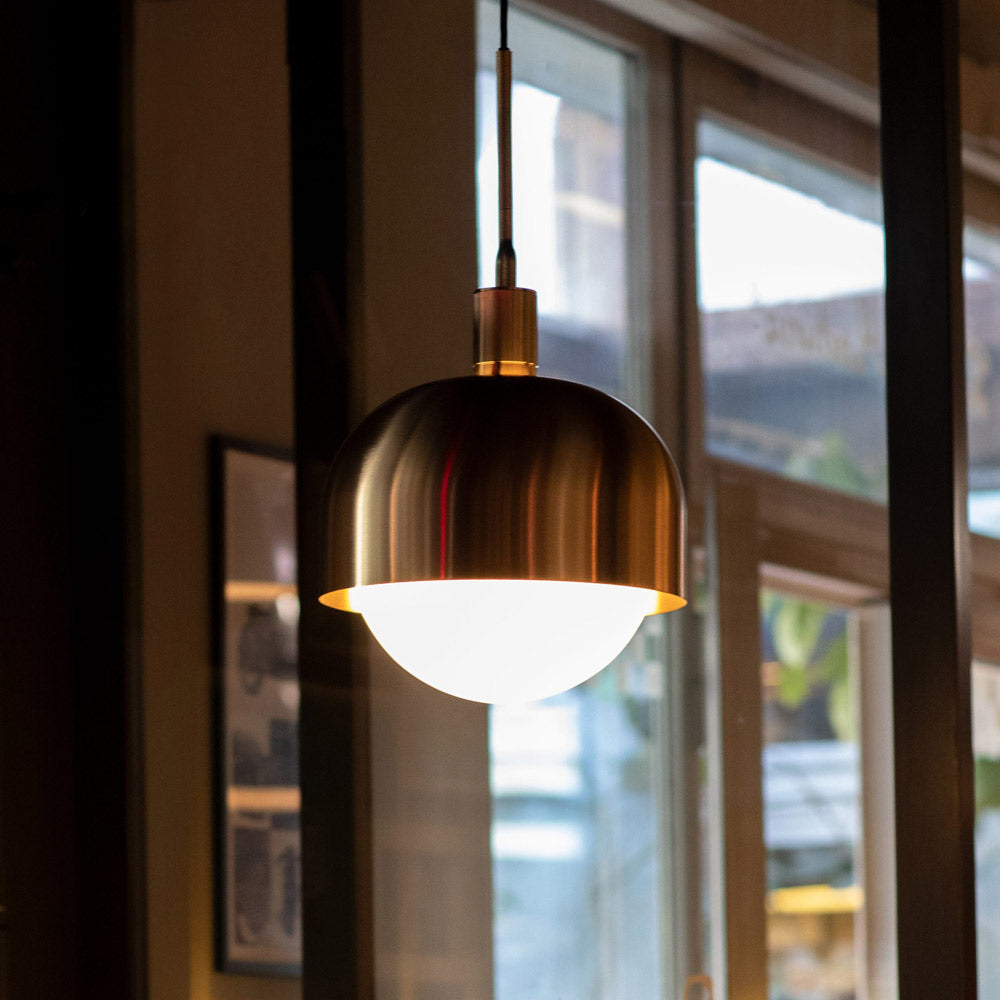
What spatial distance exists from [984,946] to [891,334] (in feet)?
2.70

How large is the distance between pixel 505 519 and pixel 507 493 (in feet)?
0.05

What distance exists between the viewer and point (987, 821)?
1.88 metres

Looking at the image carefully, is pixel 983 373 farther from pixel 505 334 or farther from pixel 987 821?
pixel 505 334

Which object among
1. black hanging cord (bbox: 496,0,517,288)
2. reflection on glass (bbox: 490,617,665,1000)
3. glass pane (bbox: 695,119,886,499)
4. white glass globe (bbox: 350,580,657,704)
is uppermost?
glass pane (bbox: 695,119,886,499)

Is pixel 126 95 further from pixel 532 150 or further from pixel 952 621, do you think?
pixel 952 621

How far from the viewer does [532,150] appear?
206cm

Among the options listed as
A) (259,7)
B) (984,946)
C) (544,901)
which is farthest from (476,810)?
(259,7)

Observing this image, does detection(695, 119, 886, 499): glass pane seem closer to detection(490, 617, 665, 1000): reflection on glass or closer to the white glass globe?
detection(490, 617, 665, 1000): reflection on glass

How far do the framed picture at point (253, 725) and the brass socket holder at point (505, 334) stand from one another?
134 cm

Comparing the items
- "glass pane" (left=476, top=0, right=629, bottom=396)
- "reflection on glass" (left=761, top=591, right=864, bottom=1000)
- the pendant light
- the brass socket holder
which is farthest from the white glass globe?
"glass pane" (left=476, top=0, right=629, bottom=396)

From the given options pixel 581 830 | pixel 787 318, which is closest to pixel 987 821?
pixel 581 830

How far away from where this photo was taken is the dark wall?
204 centimetres

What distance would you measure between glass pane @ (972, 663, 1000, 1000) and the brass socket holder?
1174 mm

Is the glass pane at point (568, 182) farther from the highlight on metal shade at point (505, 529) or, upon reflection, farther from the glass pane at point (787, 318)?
the highlight on metal shade at point (505, 529)
